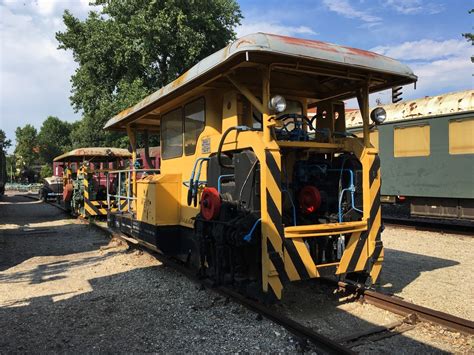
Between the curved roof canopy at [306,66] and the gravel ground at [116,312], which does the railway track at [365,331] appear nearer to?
the gravel ground at [116,312]

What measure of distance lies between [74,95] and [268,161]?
23.4m

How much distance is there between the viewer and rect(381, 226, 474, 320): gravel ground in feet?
17.1

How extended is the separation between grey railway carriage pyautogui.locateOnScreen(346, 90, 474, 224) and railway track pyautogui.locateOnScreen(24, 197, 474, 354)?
21.7 feet

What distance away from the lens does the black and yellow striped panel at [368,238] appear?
500 cm

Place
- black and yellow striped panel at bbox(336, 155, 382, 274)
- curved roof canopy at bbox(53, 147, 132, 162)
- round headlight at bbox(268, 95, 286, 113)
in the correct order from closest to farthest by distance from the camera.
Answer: round headlight at bbox(268, 95, 286, 113) → black and yellow striped panel at bbox(336, 155, 382, 274) → curved roof canopy at bbox(53, 147, 132, 162)

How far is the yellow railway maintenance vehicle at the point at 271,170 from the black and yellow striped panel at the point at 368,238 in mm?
12

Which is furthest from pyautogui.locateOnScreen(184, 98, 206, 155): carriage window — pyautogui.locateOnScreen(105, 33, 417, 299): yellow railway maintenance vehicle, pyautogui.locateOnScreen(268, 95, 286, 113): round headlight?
pyautogui.locateOnScreen(268, 95, 286, 113): round headlight

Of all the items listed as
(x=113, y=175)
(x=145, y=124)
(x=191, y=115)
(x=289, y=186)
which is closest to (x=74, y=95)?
(x=113, y=175)

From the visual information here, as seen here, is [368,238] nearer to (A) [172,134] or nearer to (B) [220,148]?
(B) [220,148]

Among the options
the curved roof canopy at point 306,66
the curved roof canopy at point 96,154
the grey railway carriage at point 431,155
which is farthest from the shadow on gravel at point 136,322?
the curved roof canopy at point 96,154

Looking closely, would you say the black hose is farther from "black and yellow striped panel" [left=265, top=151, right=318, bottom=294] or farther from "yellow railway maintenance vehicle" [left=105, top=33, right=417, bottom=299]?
"black and yellow striped panel" [left=265, top=151, right=318, bottom=294]

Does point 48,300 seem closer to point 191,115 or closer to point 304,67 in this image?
point 191,115

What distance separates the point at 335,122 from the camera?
20.1ft

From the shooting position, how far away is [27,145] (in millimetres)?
76938
